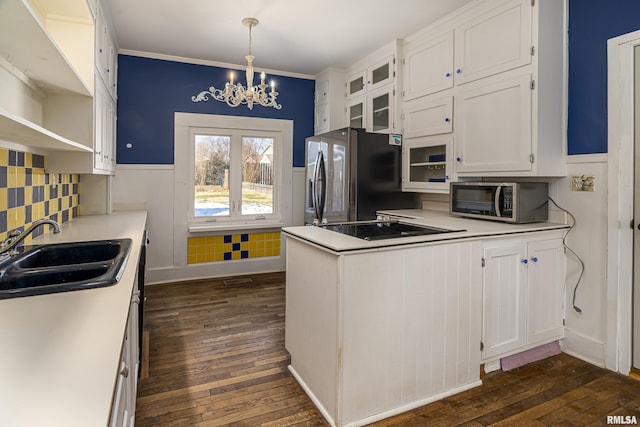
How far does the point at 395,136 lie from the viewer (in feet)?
11.5

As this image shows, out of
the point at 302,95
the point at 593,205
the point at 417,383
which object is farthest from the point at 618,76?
the point at 302,95

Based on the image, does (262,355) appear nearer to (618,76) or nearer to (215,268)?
(215,268)

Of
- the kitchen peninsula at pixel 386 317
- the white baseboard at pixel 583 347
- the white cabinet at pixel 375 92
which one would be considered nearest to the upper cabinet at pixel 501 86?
the white cabinet at pixel 375 92

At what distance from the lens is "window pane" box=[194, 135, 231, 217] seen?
441cm

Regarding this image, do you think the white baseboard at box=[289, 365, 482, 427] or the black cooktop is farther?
the black cooktop

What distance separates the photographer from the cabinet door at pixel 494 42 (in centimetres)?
244

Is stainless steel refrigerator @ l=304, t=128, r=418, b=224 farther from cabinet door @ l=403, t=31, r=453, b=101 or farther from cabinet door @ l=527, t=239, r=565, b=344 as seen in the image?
cabinet door @ l=527, t=239, r=565, b=344

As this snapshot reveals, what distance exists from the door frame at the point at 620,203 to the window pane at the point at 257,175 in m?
3.54

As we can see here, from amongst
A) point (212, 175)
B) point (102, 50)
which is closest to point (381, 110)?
point (212, 175)

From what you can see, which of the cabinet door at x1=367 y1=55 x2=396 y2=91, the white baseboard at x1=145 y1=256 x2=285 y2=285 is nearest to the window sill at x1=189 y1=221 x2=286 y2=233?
the white baseboard at x1=145 y1=256 x2=285 y2=285

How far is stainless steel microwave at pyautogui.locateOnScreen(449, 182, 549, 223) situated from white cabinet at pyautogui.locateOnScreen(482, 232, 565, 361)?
0.17 metres

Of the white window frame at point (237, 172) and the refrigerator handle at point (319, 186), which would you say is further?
the white window frame at point (237, 172)

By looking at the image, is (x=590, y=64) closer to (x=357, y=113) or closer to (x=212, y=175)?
(x=357, y=113)

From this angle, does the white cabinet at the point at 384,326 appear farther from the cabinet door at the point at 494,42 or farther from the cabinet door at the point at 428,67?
the cabinet door at the point at 428,67
